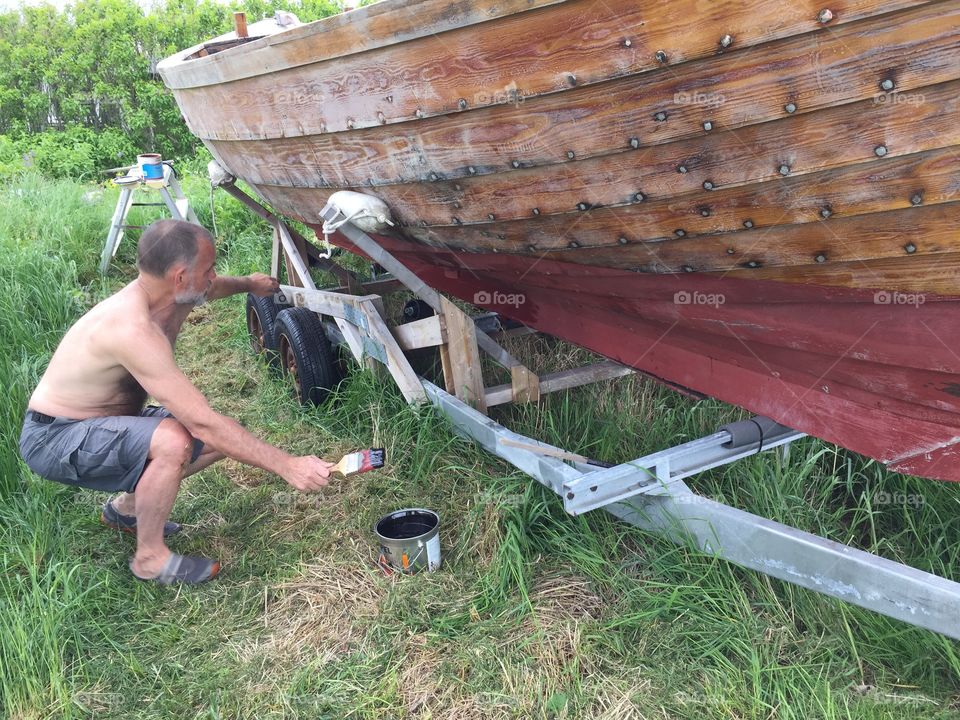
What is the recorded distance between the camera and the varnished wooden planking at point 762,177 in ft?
5.55

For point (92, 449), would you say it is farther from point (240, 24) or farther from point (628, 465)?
point (240, 24)

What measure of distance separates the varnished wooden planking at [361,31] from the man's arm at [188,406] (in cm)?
105

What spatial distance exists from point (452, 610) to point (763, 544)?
938mm

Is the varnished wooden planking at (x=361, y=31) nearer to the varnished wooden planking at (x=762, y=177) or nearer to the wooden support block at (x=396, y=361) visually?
the varnished wooden planking at (x=762, y=177)

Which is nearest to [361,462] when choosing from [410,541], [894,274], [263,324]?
[410,541]

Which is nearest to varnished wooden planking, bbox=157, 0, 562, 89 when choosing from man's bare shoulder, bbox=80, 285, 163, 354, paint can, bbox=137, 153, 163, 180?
man's bare shoulder, bbox=80, 285, 163, 354

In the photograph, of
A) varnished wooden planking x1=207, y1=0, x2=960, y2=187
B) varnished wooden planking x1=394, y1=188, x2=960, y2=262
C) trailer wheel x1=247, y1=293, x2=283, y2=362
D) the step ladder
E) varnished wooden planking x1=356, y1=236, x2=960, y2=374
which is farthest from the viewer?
the step ladder

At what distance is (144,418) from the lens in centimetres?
264

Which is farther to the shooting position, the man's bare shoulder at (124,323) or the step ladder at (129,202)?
the step ladder at (129,202)

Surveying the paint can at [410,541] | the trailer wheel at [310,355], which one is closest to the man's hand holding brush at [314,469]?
the paint can at [410,541]

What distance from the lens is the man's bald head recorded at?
254 cm

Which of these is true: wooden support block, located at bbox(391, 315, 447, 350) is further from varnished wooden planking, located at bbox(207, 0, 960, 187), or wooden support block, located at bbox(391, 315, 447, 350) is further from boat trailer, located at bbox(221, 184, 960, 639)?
varnished wooden planking, located at bbox(207, 0, 960, 187)

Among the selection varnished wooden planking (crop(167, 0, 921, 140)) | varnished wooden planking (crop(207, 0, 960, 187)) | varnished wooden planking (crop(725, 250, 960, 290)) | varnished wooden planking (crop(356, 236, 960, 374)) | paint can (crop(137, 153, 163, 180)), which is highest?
varnished wooden planking (crop(167, 0, 921, 140))

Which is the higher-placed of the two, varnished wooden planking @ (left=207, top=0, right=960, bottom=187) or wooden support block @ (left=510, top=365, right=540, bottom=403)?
varnished wooden planking @ (left=207, top=0, right=960, bottom=187)
